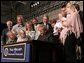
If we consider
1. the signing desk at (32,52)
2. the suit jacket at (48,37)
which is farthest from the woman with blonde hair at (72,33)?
the signing desk at (32,52)

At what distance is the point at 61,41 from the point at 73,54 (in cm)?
30

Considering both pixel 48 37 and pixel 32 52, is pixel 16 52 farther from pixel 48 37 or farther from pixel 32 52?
pixel 48 37

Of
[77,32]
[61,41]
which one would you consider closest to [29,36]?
[61,41]

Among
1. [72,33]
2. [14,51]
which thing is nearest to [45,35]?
[72,33]

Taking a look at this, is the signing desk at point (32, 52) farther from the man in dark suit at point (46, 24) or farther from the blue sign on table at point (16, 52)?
the man in dark suit at point (46, 24)

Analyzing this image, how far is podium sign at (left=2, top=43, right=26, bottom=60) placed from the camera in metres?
3.45

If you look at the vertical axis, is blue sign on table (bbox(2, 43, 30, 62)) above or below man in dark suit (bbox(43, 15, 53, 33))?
below

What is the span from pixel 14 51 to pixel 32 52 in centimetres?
40

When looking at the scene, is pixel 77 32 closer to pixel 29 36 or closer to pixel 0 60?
pixel 29 36

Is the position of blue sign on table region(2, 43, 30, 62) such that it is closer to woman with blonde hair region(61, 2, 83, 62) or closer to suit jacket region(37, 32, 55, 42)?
suit jacket region(37, 32, 55, 42)

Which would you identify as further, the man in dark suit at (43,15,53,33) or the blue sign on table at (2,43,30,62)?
the man in dark suit at (43,15,53,33)

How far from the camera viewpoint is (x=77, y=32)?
3.87 meters

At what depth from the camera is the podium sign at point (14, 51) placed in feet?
11.3

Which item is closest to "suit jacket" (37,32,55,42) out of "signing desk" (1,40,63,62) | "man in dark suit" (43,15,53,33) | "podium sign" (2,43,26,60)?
"man in dark suit" (43,15,53,33)
